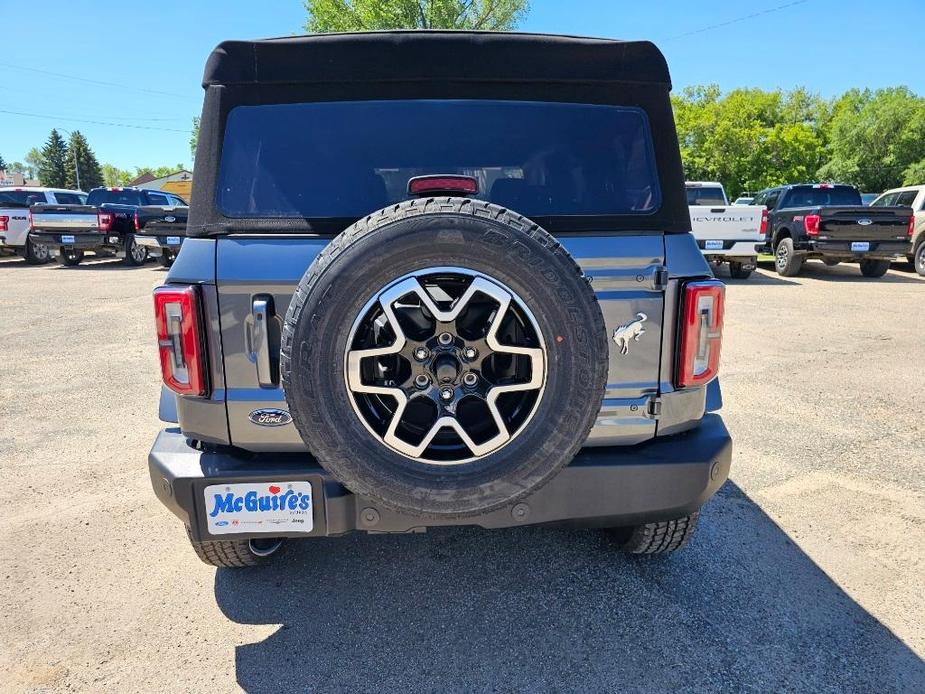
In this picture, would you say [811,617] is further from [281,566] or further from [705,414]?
[281,566]

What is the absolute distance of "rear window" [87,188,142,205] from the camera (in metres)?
18.0

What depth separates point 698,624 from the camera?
2373 millimetres

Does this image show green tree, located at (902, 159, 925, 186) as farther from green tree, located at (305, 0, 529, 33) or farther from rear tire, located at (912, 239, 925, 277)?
rear tire, located at (912, 239, 925, 277)

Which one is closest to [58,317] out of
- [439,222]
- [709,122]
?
[439,222]

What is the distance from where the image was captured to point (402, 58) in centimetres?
210

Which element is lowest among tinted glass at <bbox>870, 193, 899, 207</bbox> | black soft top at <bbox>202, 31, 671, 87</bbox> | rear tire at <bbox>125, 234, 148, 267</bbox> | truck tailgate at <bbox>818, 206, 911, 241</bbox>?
rear tire at <bbox>125, 234, 148, 267</bbox>

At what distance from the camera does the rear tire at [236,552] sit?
8.14 feet

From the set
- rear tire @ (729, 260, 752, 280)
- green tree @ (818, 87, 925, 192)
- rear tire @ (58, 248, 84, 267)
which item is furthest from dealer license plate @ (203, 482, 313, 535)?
green tree @ (818, 87, 925, 192)

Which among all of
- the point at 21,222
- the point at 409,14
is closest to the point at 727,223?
the point at 21,222

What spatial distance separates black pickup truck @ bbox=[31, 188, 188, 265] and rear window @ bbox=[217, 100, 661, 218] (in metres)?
13.3

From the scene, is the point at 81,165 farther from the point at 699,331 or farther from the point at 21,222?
the point at 699,331

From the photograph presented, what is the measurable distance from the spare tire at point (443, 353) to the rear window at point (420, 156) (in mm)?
406

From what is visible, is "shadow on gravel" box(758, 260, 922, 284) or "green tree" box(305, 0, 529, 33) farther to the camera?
"green tree" box(305, 0, 529, 33)

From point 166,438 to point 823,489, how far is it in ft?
11.3
